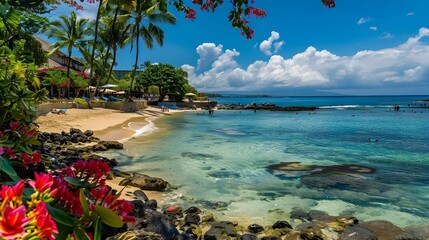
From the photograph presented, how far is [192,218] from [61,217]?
5.36 meters

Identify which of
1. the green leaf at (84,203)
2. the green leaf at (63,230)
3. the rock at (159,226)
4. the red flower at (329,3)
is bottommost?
the rock at (159,226)

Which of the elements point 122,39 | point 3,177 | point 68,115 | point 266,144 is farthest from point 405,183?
point 122,39

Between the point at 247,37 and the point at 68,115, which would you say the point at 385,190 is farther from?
the point at 68,115

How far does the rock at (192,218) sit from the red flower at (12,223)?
5.64 m

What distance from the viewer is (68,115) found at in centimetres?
2330

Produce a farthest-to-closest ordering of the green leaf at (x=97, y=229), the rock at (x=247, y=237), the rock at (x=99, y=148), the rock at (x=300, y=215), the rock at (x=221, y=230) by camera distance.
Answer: the rock at (x=99, y=148)
the rock at (x=300, y=215)
the rock at (x=221, y=230)
the rock at (x=247, y=237)
the green leaf at (x=97, y=229)

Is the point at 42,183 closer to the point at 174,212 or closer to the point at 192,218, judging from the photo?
the point at 192,218

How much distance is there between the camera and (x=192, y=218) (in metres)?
6.55

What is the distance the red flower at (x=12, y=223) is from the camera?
1.00m

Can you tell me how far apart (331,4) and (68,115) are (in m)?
23.4

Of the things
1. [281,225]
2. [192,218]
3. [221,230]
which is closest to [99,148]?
[192,218]

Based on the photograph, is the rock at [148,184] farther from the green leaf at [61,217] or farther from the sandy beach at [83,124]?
the sandy beach at [83,124]

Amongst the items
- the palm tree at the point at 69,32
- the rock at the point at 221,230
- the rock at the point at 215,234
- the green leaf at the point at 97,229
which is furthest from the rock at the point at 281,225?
the palm tree at the point at 69,32

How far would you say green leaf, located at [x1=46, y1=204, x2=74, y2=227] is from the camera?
1.43 metres
